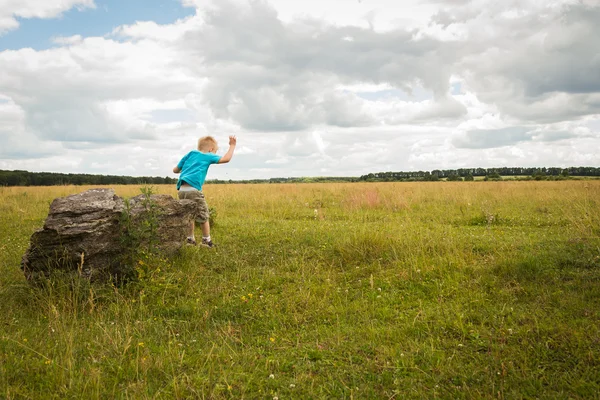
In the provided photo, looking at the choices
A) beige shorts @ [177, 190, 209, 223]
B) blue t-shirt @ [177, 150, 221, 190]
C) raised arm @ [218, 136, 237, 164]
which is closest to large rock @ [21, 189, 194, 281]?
beige shorts @ [177, 190, 209, 223]

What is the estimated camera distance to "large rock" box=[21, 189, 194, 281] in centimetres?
628

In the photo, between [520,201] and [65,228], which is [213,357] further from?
[520,201]

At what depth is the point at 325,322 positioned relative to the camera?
5324mm

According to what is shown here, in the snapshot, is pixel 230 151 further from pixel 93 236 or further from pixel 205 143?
pixel 93 236

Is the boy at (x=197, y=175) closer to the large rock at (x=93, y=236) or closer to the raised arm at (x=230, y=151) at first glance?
the raised arm at (x=230, y=151)

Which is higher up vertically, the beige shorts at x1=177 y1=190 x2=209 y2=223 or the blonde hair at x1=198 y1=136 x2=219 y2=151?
the blonde hair at x1=198 y1=136 x2=219 y2=151

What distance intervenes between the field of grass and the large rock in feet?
1.11

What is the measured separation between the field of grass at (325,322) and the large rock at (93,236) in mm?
339

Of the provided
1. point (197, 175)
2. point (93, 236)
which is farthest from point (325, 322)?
point (197, 175)

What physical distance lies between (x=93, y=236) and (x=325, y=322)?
13.2ft

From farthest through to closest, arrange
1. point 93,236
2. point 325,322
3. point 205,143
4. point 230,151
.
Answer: point 205,143 < point 230,151 < point 93,236 < point 325,322

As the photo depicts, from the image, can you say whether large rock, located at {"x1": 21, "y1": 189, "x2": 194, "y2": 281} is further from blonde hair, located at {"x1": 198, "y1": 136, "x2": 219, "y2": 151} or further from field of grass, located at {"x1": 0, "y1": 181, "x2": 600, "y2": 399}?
blonde hair, located at {"x1": 198, "y1": 136, "x2": 219, "y2": 151}

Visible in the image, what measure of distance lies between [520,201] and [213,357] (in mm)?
16350

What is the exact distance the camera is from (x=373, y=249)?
785 cm
